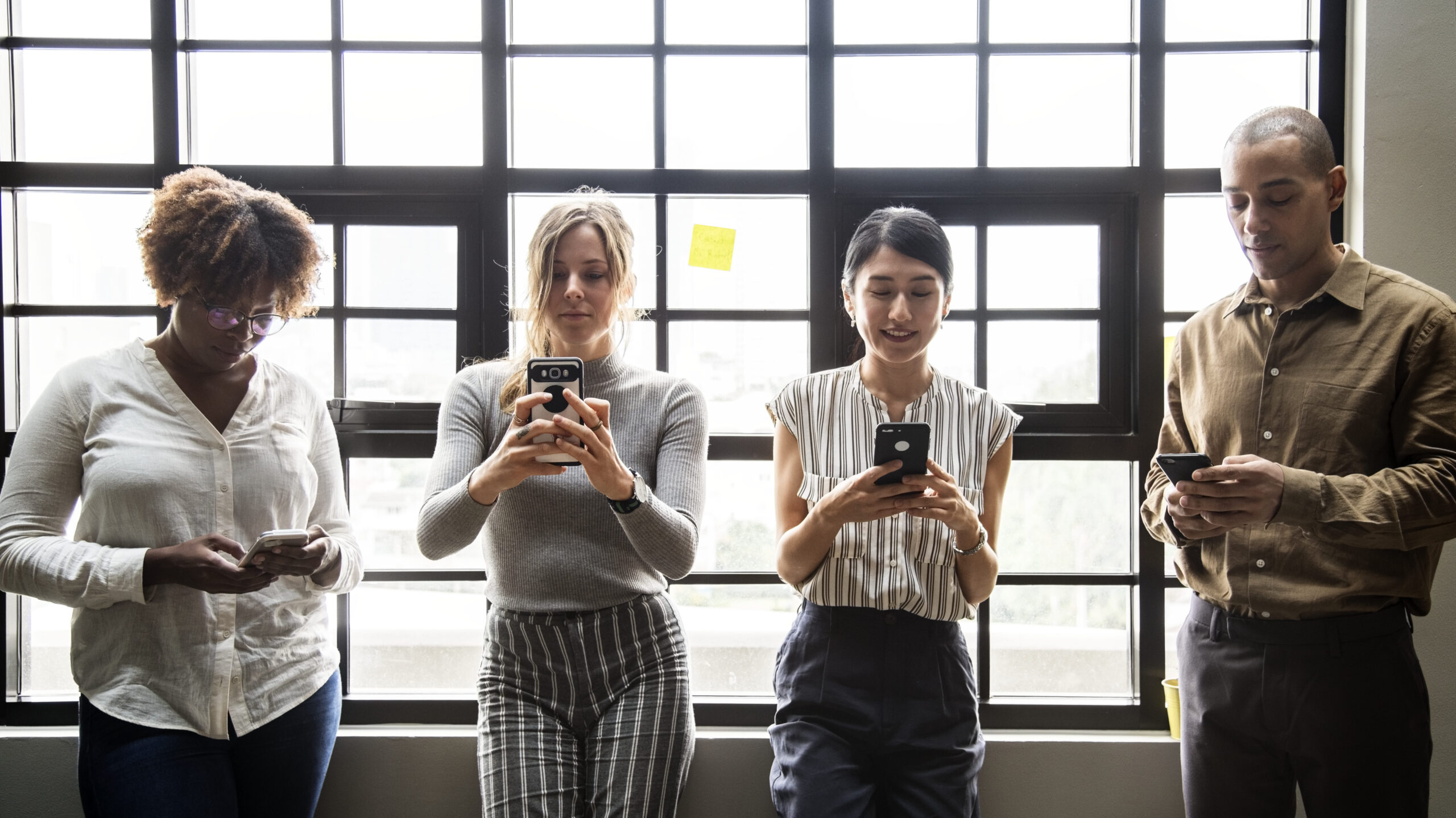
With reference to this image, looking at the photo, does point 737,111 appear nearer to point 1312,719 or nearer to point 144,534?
point 144,534

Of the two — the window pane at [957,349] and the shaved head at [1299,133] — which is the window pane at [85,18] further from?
the shaved head at [1299,133]

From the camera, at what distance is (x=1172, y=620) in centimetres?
213

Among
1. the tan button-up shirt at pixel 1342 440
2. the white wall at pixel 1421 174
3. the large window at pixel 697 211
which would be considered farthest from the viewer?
the large window at pixel 697 211

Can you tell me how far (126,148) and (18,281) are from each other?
18.2 inches

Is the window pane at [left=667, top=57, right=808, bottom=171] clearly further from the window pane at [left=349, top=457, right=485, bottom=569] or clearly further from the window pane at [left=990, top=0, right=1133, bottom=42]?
the window pane at [left=349, top=457, right=485, bottom=569]

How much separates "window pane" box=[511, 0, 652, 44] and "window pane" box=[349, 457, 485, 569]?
1.21 m

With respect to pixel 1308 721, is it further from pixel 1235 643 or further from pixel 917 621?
pixel 917 621

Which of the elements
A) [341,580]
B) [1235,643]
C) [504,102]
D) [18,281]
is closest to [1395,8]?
[1235,643]

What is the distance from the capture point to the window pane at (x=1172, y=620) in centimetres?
212

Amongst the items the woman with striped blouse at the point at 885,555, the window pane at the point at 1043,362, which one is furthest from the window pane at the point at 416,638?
the window pane at the point at 1043,362

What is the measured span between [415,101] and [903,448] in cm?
167

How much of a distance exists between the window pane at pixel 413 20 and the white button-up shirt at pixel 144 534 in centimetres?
111

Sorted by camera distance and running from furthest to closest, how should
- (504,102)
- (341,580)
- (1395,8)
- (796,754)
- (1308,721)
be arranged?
(504,102)
(1395,8)
(341,580)
(796,754)
(1308,721)

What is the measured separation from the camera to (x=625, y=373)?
167 cm
